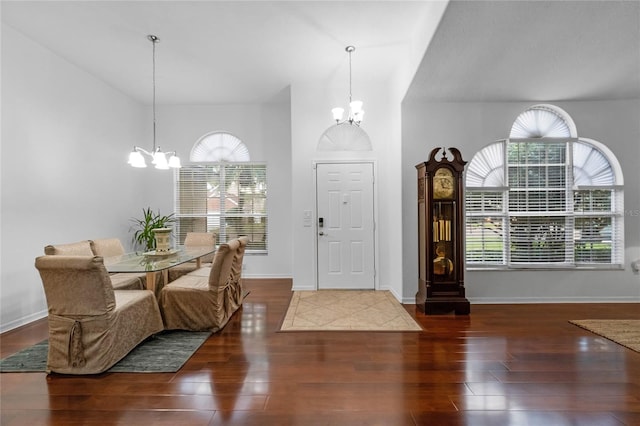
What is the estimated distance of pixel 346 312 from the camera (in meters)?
3.95

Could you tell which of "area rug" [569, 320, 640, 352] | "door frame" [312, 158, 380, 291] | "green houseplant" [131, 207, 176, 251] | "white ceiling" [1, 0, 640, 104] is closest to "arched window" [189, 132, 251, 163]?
"green houseplant" [131, 207, 176, 251]

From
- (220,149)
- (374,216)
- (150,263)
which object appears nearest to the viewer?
(150,263)

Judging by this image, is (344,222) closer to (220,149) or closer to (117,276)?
(220,149)

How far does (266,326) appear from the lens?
3.48 meters

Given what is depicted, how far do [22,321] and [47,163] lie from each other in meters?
1.83

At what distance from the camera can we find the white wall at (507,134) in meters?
4.32

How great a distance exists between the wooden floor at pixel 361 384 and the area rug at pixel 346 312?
208mm

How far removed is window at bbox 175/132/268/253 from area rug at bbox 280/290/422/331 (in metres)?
1.83

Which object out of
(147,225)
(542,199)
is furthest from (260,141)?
(542,199)

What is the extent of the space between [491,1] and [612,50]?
180cm

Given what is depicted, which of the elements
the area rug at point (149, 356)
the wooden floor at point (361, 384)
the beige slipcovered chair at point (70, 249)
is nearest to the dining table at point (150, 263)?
the beige slipcovered chair at point (70, 249)

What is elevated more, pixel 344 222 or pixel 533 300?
pixel 344 222

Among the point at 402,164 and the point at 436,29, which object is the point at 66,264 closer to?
the point at 436,29

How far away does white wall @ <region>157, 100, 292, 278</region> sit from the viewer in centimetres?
598
